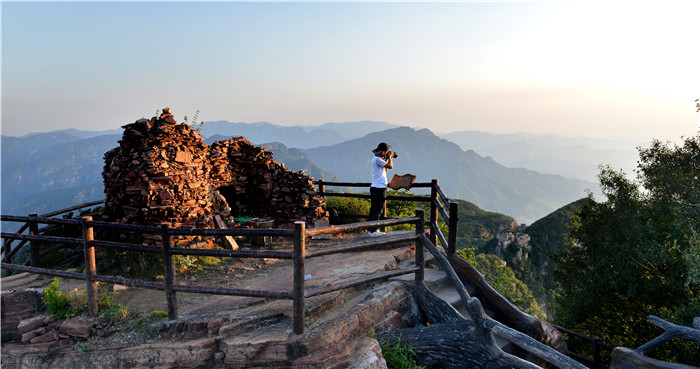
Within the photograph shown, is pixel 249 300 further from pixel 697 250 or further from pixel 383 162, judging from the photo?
pixel 697 250

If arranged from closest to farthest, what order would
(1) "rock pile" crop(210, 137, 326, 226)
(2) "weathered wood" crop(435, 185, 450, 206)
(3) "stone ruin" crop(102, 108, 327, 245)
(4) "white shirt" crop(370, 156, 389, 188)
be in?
(2) "weathered wood" crop(435, 185, 450, 206)
(4) "white shirt" crop(370, 156, 389, 188)
(3) "stone ruin" crop(102, 108, 327, 245)
(1) "rock pile" crop(210, 137, 326, 226)

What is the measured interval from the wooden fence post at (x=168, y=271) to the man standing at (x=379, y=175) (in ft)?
13.7

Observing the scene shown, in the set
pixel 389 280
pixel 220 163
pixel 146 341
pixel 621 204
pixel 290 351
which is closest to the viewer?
pixel 290 351

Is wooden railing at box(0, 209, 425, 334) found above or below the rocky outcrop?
above

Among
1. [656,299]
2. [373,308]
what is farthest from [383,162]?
[656,299]

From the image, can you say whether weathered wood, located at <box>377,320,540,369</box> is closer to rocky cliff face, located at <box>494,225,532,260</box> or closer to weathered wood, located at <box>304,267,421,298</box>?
weathered wood, located at <box>304,267,421,298</box>

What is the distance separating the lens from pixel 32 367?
14.7 feet

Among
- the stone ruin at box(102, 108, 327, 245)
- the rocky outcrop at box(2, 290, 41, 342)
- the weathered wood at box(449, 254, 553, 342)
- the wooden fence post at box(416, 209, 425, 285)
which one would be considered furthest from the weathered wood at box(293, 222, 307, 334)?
the stone ruin at box(102, 108, 327, 245)

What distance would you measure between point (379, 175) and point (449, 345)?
362 centimetres

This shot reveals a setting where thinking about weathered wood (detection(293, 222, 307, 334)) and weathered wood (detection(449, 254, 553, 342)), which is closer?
weathered wood (detection(293, 222, 307, 334))

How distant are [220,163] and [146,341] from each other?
657cm

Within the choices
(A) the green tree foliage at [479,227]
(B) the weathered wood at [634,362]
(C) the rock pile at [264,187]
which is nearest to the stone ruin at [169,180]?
(C) the rock pile at [264,187]

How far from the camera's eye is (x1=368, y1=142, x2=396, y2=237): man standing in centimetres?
721

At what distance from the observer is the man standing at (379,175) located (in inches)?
284
